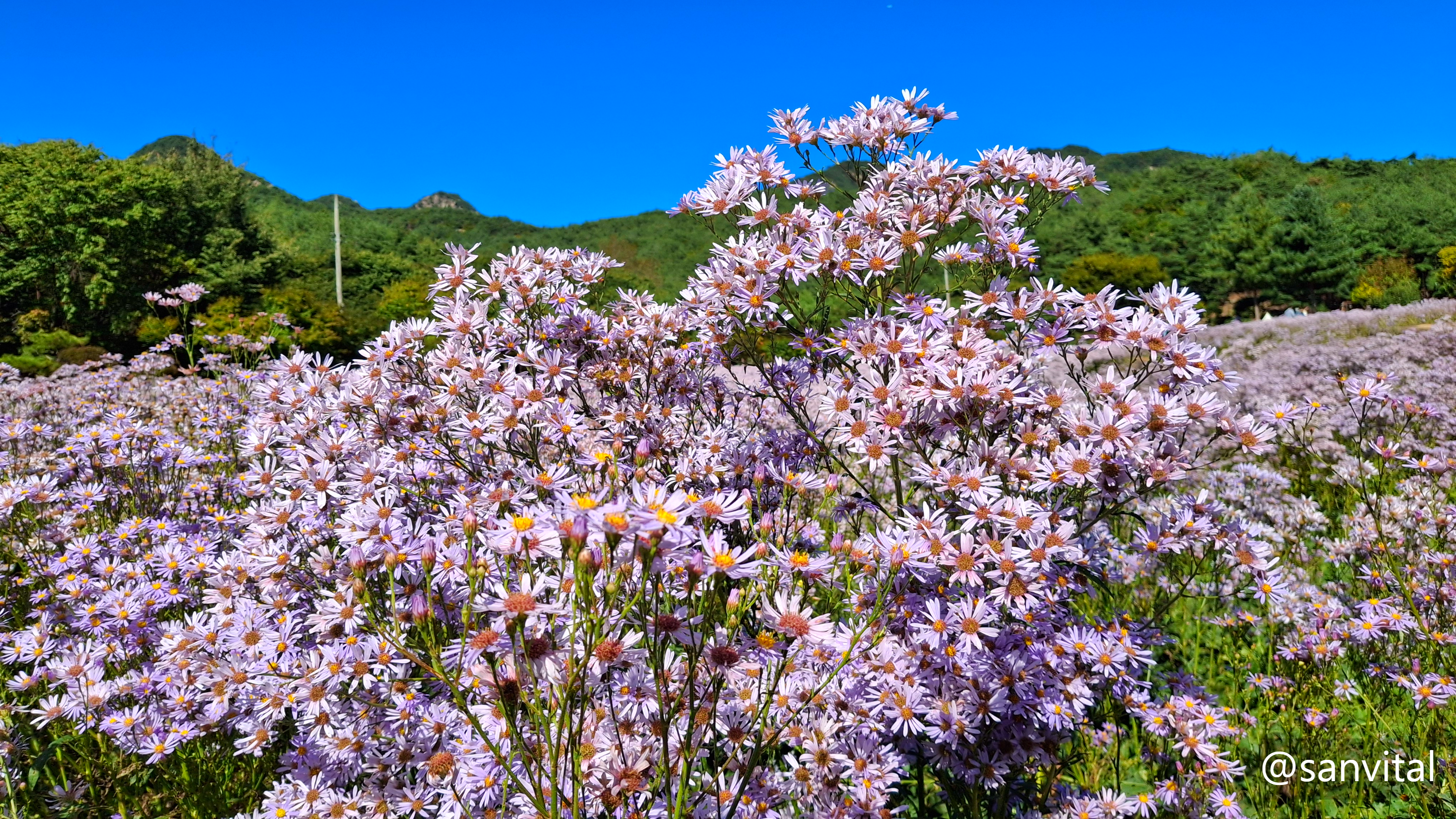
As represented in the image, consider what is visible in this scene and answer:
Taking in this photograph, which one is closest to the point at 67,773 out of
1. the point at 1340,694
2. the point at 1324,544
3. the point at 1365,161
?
the point at 1340,694

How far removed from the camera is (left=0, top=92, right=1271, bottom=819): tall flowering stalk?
1883 millimetres

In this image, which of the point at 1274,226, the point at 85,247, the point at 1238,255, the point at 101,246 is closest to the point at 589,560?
the point at 101,246

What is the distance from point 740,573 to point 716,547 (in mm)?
73

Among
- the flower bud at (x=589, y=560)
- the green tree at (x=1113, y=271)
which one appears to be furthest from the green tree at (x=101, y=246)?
the green tree at (x=1113, y=271)

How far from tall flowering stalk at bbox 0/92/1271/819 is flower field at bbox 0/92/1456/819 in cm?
2

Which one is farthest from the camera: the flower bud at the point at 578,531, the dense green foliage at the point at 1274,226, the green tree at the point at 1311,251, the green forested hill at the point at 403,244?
the dense green foliage at the point at 1274,226

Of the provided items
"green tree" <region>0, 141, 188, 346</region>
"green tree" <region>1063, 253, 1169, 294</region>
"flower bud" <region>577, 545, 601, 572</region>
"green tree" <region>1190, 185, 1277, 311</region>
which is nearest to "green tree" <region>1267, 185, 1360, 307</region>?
"green tree" <region>1190, 185, 1277, 311</region>

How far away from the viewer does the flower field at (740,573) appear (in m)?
1.95

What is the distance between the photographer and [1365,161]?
4931 cm

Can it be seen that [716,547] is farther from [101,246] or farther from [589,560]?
[101,246]

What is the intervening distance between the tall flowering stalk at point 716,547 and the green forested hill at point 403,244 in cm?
1507

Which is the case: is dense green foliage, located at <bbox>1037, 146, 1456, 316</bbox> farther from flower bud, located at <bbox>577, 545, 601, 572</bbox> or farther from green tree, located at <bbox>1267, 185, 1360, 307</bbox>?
flower bud, located at <bbox>577, 545, 601, 572</bbox>

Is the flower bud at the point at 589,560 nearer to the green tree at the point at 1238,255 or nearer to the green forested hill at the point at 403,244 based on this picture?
the green forested hill at the point at 403,244

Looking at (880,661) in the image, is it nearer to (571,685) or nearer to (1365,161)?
(571,685)
